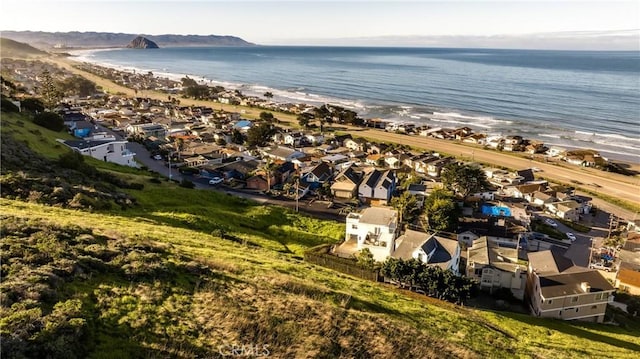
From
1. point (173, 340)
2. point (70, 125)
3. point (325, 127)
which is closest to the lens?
point (173, 340)

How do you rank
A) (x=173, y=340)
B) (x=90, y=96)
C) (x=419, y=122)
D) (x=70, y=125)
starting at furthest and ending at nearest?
1. (x=90, y=96)
2. (x=419, y=122)
3. (x=70, y=125)
4. (x=173, y=340)

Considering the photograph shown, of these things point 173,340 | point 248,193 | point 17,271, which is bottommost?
point 248,193

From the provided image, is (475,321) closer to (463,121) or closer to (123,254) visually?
(123,254)

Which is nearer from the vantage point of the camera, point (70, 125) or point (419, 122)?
point (70, 125)

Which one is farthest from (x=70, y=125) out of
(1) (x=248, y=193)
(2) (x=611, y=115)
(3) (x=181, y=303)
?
(2) (x=611, y=115)

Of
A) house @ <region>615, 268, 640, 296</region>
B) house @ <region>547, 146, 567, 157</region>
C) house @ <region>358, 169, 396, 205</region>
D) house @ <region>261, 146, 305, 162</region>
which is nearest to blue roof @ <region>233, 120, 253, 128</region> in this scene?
house @ <region>261, 146, 305, 162</region>

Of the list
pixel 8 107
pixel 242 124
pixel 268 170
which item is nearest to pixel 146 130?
pixel 242 124

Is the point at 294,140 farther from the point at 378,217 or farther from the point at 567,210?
the point at 567,210

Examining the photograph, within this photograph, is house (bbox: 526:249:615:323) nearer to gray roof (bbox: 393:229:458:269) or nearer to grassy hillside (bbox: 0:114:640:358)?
grassy hillside (bbox: 0:114:640:358)
